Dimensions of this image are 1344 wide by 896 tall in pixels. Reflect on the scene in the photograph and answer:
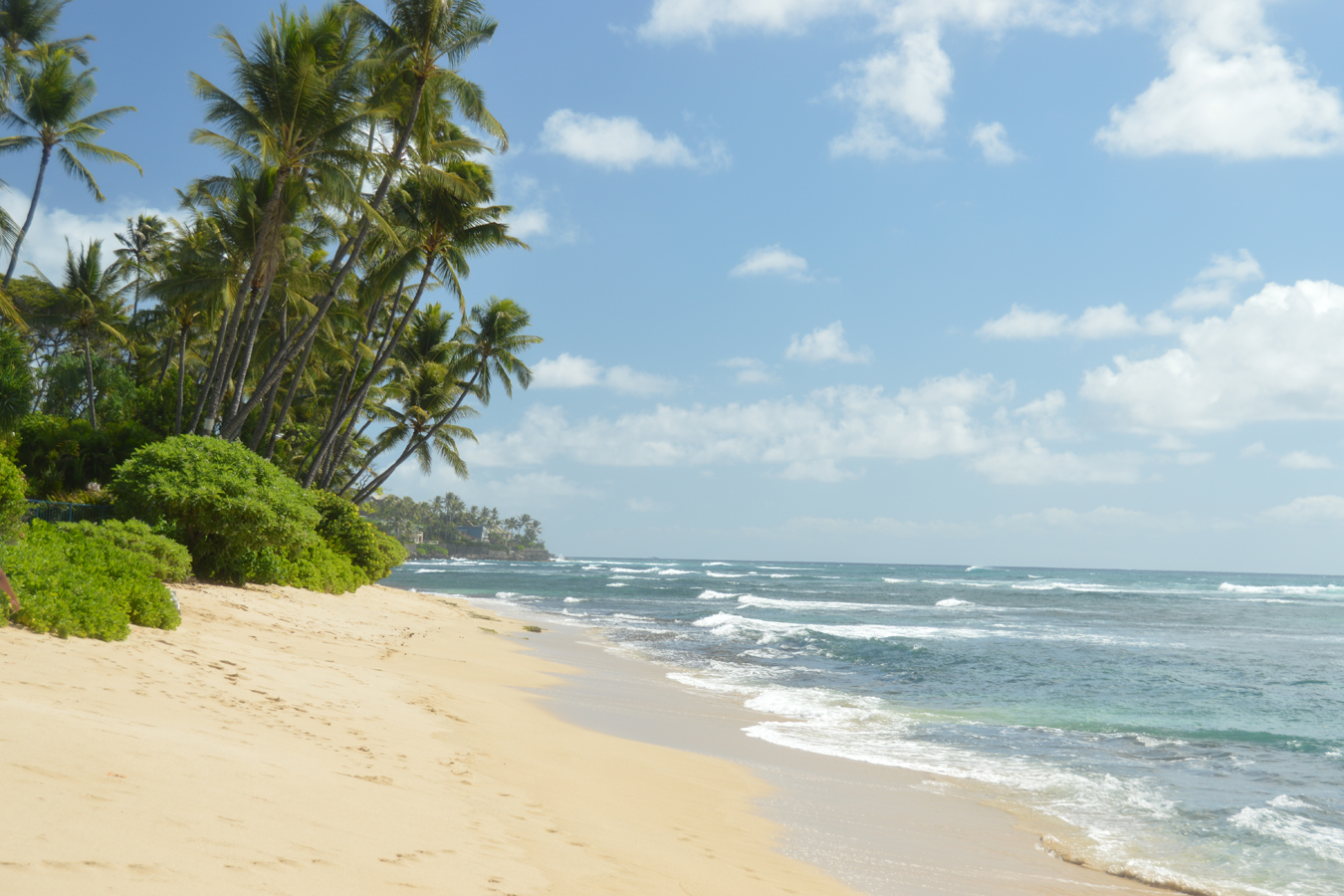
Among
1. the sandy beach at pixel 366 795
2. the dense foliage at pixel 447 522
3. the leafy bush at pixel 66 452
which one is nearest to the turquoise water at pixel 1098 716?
the sandy beach at pixel 366 795

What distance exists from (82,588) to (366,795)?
4425mm

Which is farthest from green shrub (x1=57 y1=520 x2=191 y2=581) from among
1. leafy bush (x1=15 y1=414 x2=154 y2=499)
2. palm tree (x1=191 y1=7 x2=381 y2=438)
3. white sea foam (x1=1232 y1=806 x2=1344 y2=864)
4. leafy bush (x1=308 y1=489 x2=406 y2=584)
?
white sea foam (x1=1232 y1=806 x2=1344 y2=864)

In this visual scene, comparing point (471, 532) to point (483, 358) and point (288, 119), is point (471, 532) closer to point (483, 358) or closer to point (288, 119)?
point (483, 358)

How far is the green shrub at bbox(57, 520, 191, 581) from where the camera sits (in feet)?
34.4

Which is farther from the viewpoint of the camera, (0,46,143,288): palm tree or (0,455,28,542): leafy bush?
(0,46,143,288): palm tree

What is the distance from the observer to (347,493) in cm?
3466

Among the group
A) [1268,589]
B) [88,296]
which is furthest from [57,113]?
[1268,589]

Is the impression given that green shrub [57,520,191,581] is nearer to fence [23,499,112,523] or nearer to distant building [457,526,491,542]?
fence [23,499,112,523]

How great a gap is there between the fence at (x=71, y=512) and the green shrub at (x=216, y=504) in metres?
1.18

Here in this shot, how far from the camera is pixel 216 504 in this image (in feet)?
42.4

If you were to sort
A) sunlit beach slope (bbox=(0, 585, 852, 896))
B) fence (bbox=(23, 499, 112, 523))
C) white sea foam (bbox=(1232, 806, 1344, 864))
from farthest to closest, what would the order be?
fence (bbox=(23, 499, 112, 523)) → white sea foam (bbox=(1232, 806, 1344, 864)) → sunlit beach slope (bbox=(0, 585, 852, 896))

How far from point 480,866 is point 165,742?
2074 mm

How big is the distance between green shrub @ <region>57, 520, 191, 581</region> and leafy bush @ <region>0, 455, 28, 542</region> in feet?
2.26

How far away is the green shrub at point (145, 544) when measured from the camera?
10492 mm
